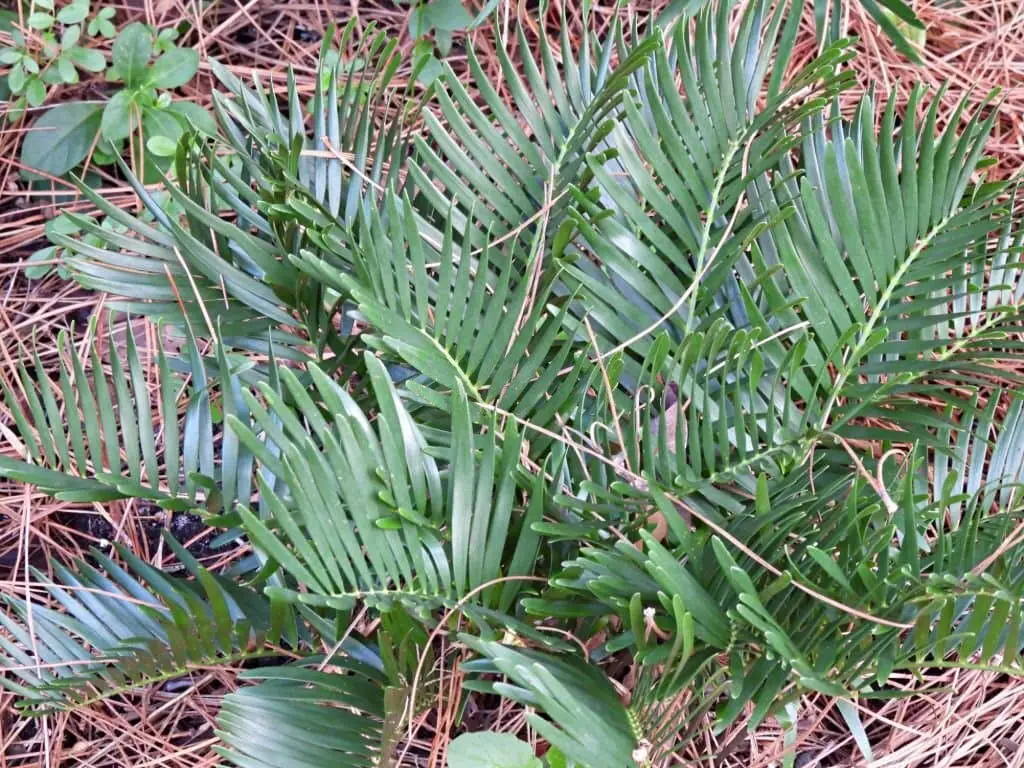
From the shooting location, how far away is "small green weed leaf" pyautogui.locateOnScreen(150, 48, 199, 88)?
1.34 meters

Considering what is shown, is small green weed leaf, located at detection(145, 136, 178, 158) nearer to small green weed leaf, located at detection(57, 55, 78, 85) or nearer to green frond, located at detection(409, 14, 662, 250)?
small green weed leaf, located at detection(57, 55, 78, 85)

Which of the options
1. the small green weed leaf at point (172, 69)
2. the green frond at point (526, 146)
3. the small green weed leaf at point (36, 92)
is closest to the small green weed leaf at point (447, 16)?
the small green weed leaf at point (172, 69)

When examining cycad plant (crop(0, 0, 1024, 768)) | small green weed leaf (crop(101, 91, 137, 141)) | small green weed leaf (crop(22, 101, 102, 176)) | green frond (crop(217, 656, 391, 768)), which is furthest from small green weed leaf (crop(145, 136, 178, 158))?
green frond (crop(217, 656, 391, 768))

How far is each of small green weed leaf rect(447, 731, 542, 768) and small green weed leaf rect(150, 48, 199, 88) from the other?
3.46ft

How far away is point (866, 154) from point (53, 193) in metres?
1.11

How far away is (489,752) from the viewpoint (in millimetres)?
745

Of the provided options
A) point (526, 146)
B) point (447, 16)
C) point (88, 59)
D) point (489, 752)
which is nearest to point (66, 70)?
point (88, 59)

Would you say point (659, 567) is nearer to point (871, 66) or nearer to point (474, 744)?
point (474, 744)

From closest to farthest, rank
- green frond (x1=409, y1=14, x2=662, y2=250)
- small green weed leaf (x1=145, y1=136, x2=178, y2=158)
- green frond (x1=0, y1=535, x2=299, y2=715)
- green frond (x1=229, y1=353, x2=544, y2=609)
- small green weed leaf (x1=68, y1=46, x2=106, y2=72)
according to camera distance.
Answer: green frond (x1=229, y1=353, x2=544, y2=609) → green frond (x1=0, y1=535, x2=299, y2=715) → green frond (x1=409, y1=14, x2=662, y2=250) → small green weed leaf (x1=145, y1=136, x2=178, y2=158) → small green weed leaf (x1=68, y1=46, x2=106, y2=72)

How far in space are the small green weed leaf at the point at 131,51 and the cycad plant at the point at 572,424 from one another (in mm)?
424

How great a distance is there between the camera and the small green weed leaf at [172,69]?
1343 mm

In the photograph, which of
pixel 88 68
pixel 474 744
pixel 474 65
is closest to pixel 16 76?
pixel 88 68

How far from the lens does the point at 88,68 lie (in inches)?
53.7

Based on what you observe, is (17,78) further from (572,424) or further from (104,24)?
(572,424)
